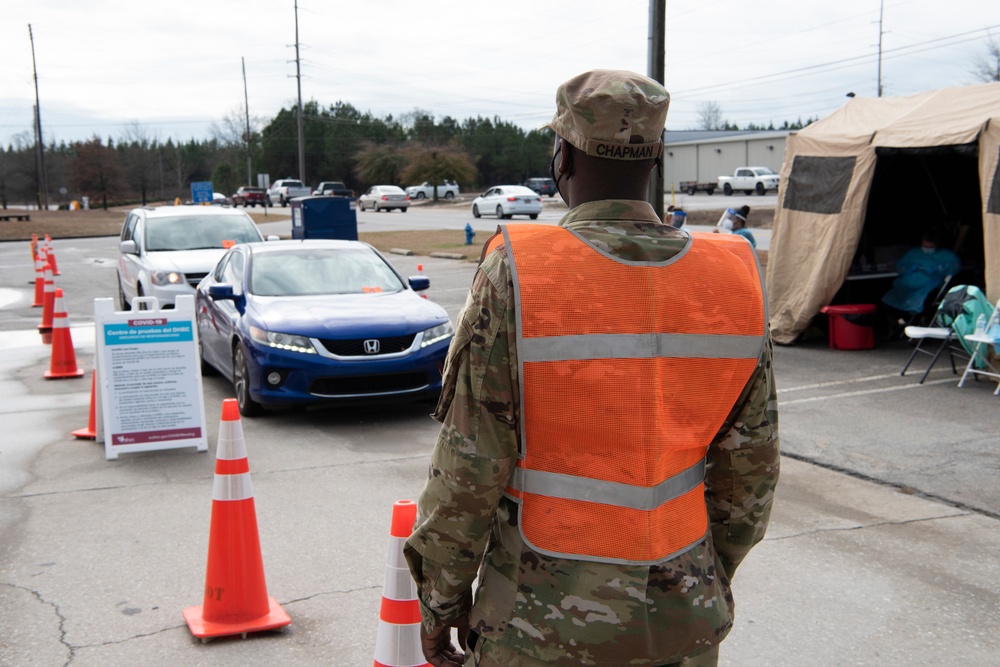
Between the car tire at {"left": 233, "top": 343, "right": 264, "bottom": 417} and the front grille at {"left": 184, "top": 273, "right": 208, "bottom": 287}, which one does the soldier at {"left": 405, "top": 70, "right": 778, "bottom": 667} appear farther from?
the front grille at {"left": 184, "top": 273, "right": 208, "bottom": 287}

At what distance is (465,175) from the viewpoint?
70.6 metres

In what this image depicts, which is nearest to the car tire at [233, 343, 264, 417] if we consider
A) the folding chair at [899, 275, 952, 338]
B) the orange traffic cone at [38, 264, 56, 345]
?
the orange traffic cone at [38, 264, 56, 345]

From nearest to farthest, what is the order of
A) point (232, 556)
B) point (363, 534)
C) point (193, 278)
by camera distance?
point (232, 556), point (363, 534), point (193, 278)

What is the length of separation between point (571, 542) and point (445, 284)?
690 inches

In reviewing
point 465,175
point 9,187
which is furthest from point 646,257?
point 9,187

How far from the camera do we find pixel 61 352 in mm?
10453

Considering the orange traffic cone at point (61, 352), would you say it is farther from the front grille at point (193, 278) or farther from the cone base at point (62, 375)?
the front grille at point (193, 278)

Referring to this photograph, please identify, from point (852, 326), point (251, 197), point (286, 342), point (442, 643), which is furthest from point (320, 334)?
point (251, 197)

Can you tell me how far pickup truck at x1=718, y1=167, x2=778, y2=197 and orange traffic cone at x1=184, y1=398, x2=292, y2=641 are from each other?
57489 millimetres

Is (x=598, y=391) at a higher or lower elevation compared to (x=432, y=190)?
higher

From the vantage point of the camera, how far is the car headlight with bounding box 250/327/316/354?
26.6 feet

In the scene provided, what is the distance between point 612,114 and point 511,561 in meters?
0.93

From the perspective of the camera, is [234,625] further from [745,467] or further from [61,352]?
[61,352]

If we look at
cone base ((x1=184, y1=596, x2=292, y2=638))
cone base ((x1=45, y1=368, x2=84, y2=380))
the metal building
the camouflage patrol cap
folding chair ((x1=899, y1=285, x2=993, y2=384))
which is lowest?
cone base ((x1=45, y1=368, x2=84, y2=380))
